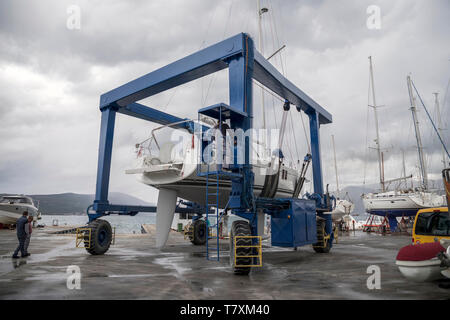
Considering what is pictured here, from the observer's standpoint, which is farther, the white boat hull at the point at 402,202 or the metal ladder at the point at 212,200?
the white boat hull at the point at 402,202

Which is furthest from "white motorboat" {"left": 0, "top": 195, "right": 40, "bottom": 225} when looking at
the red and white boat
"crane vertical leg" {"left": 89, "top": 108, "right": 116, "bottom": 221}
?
the red and white boat

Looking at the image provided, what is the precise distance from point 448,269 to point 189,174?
25.6 feet

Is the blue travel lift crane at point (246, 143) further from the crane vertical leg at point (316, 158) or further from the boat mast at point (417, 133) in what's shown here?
the boat mast at point (417, 133)

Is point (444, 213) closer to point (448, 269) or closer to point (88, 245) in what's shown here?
point (448, 269)

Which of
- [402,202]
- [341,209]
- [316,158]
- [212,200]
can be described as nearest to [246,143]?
[316,158]

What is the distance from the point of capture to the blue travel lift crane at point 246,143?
25.6ft

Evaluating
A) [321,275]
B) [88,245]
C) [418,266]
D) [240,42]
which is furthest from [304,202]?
[88,245]

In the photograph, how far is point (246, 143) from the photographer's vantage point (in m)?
8.20

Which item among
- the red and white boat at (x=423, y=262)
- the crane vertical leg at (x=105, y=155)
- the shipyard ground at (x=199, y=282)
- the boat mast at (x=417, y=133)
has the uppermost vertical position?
the boat mast at (x=417, y=133)

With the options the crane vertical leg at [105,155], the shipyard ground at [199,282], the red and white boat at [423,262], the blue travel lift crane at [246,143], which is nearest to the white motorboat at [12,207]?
the crane vertical leg at [105,155]

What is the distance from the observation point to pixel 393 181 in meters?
35.2

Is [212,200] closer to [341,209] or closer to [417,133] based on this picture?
[341,209]

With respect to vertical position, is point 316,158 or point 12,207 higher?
point 316,158

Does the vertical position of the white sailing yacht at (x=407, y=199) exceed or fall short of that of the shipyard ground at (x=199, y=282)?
it exceeds it
